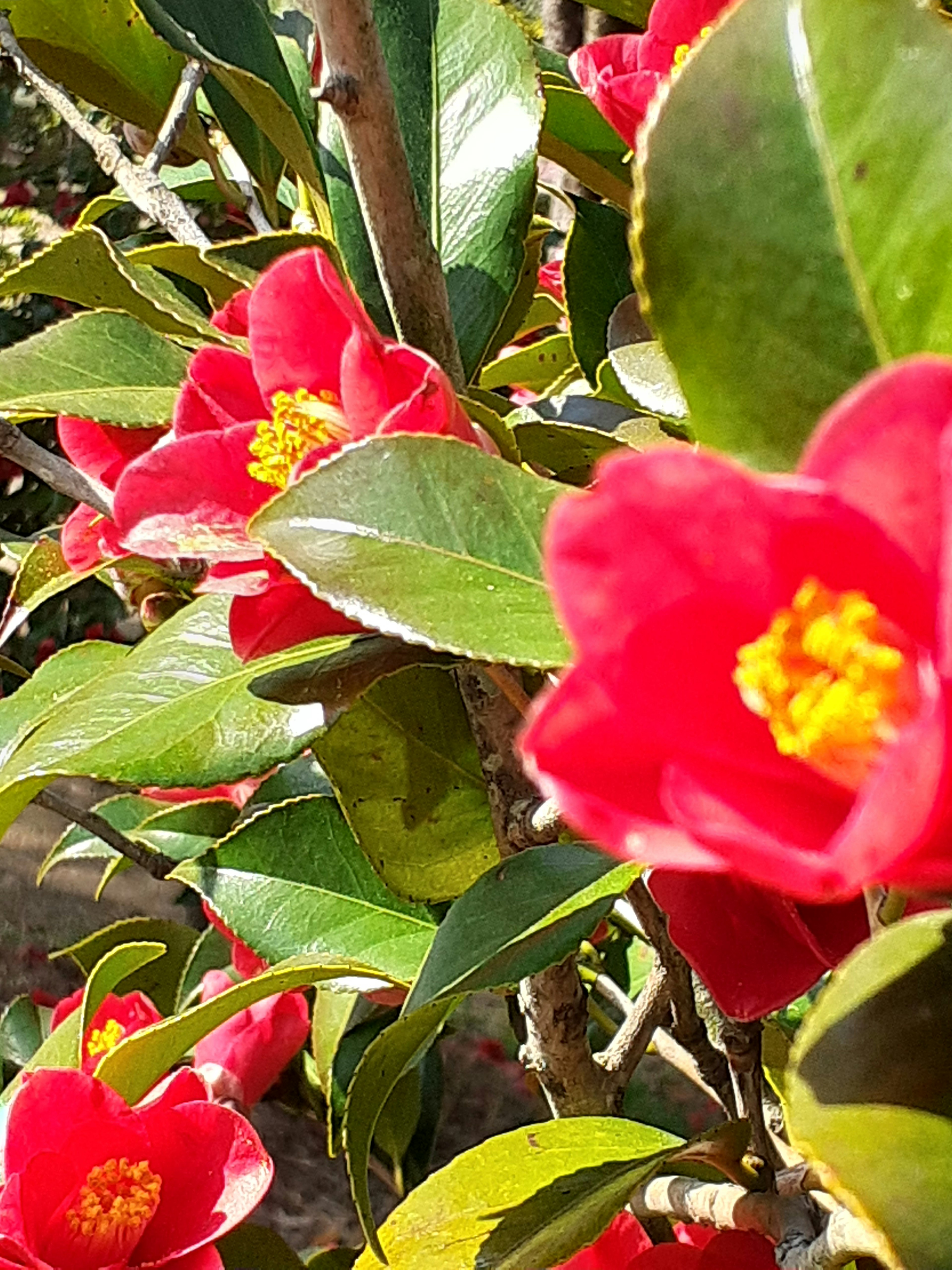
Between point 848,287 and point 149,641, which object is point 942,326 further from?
point 149,641

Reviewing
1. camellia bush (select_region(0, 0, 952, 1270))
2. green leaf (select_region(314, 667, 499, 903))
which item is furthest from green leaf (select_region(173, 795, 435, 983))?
green leaf (select_region(314, 667, 499, 903))

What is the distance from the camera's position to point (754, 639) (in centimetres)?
31

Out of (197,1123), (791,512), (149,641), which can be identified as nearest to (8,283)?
(149,641)

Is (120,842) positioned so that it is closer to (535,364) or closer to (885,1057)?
(535,364)

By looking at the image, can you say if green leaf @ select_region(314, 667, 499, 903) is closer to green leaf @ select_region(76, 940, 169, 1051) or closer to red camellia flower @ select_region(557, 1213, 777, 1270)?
red camellia flower @ select_region(557, 1213, 777, 1270)

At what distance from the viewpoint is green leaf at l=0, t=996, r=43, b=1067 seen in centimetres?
148

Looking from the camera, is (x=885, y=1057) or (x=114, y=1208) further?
(x=114, y=1208)

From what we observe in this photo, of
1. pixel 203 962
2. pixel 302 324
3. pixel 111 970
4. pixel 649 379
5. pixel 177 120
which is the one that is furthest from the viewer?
pixel 203 962

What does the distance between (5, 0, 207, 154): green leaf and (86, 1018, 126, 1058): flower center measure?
64 centimetres

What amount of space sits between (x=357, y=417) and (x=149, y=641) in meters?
0.19

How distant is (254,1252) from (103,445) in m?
0.77

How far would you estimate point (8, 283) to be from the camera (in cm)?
Result: 76

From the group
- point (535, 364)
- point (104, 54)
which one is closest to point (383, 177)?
point (535, 364)

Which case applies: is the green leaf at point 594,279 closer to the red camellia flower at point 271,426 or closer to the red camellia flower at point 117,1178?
the red camellia flower at point 271,426
